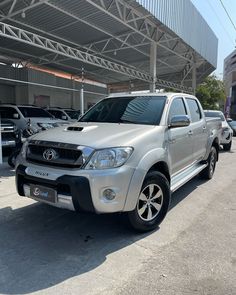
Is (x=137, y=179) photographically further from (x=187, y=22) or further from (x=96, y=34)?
(x=187, y=22)

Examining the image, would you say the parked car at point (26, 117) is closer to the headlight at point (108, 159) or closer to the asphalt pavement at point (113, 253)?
the asphalt pavement at point (113, 253)

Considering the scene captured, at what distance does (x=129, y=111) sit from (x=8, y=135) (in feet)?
18.8

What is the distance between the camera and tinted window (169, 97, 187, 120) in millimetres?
5060

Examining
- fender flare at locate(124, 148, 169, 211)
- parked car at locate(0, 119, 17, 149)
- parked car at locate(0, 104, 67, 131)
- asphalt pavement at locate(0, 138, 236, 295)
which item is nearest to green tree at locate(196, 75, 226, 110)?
parked car at locate(0, 104, 67, 131)

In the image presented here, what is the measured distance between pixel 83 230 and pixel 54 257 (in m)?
0.80

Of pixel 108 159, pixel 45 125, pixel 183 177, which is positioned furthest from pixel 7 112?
pixel 108 159

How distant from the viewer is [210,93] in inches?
1732

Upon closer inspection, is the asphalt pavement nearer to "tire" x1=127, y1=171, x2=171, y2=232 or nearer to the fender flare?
"tire" x1=127, y1=171, x2=171, y2=232

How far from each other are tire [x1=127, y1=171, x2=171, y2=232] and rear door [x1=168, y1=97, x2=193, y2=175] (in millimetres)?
582

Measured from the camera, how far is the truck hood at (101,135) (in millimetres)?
3763

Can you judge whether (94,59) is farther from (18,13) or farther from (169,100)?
(169,100)

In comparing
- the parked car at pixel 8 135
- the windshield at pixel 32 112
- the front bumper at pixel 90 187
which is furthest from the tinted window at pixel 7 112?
the front bumper at pixel 90 187

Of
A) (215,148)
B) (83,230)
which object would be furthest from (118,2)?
(83,230)

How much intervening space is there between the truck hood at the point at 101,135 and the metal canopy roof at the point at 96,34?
20.5ft
